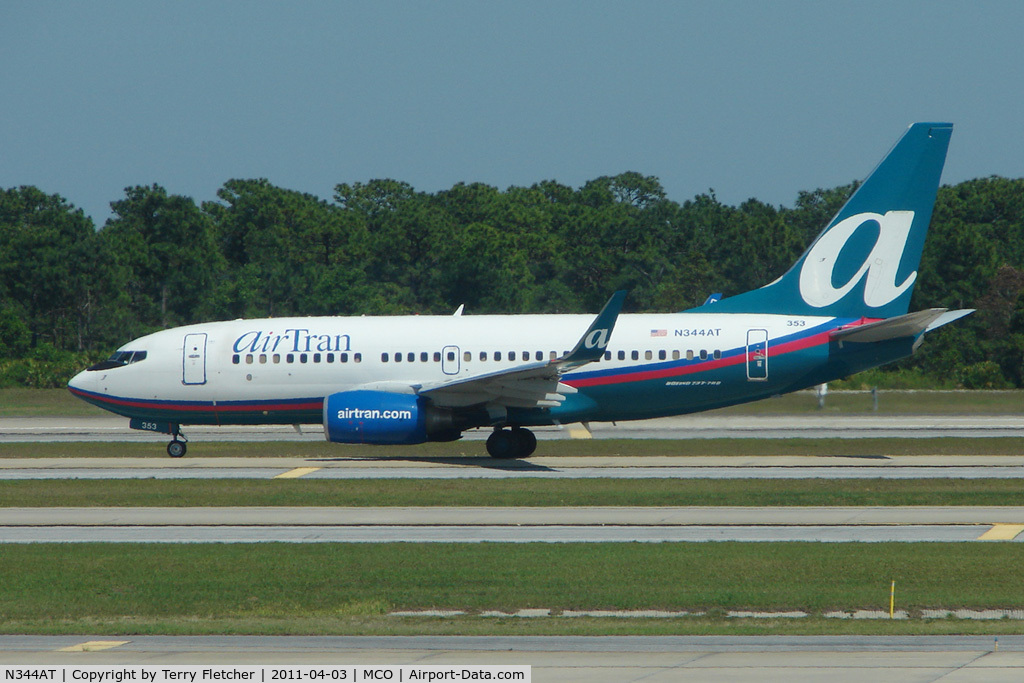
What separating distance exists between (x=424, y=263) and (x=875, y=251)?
201 ft

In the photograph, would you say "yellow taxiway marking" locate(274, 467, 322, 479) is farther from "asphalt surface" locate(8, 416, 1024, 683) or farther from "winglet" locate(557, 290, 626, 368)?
"winglet" locate(557, 290, 626, 368)

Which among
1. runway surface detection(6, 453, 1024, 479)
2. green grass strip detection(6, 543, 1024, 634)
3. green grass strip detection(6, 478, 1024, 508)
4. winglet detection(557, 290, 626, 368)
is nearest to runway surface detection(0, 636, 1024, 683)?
green grass strip detection(6, 543, 1024, 634)

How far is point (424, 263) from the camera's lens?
91.4 metres

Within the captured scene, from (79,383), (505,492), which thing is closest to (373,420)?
(505,492)

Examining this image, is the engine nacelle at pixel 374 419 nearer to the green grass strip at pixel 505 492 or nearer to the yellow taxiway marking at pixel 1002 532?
the green grass strip at pixel 505 492

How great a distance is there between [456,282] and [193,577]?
57.9m

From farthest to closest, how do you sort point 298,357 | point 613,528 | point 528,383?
point 298,357
point 528,383
point 613,528

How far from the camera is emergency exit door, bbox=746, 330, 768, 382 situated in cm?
3158

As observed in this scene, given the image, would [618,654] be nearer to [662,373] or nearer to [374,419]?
[374,419]

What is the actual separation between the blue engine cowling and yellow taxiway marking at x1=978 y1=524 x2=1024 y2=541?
14646mm

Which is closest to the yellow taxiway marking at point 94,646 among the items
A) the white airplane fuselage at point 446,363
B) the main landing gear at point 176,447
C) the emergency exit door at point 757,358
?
the white airplane fuselage at point 446,363

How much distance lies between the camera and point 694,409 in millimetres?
32375

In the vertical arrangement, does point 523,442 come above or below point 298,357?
below

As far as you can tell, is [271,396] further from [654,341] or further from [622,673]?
[622,673]
